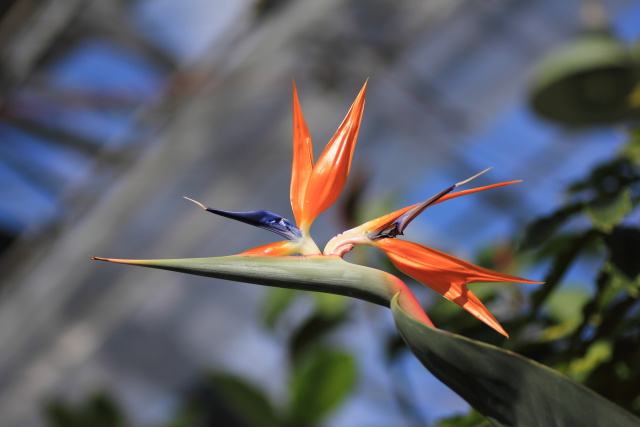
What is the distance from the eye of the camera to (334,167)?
0.41m

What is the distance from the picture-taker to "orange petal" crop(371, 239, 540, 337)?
380mm

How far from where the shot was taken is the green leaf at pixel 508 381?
30 centimetres

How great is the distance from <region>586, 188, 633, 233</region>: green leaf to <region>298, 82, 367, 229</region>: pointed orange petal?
0.68ft

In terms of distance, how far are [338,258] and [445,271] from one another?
0.21 feet

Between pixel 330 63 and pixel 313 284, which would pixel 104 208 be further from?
pixel 313 284

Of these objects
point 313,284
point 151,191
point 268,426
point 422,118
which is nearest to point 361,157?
point 422,118

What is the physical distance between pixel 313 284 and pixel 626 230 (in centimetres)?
28

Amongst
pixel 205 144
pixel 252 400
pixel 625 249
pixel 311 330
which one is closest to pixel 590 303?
pixel 625 249

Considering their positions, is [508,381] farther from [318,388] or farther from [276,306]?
[276,306]

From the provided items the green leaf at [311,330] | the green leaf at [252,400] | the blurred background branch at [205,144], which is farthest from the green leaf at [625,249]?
the blurred background branch at [205,144]

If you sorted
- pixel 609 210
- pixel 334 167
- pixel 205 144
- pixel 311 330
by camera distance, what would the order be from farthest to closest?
pixel 205 144 → pixel 311 330 → pixel 609 210 → pixel 334 167

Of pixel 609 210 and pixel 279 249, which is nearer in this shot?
pixel 279 249

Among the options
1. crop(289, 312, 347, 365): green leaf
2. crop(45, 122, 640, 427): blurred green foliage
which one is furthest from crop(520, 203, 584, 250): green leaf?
crop(289, 312, 347, 365): green leaf

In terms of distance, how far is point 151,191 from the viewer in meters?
2.65
